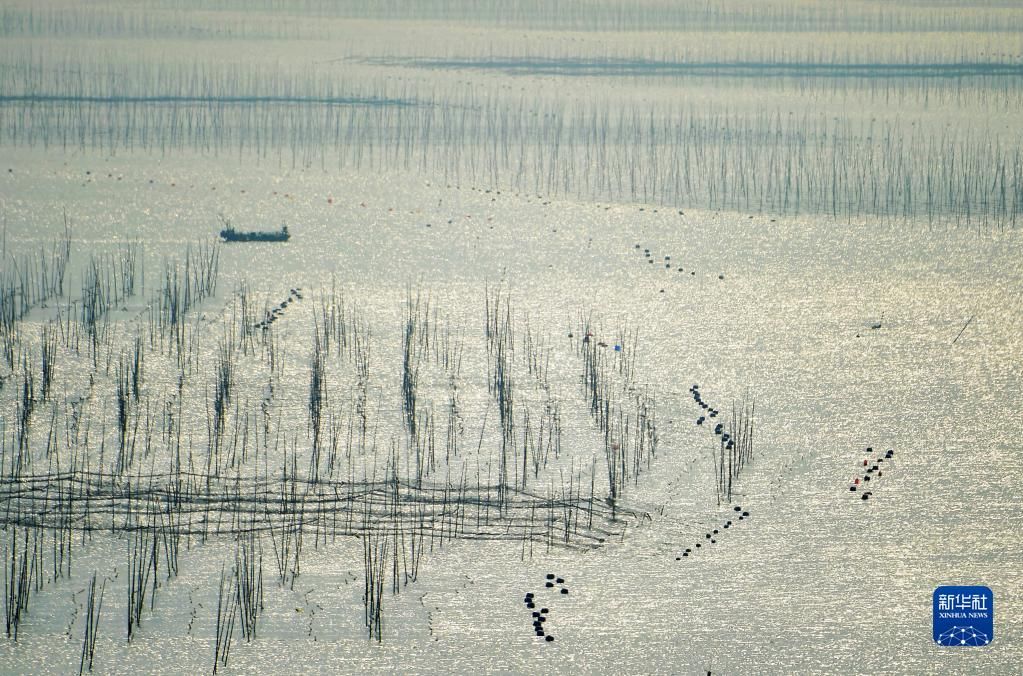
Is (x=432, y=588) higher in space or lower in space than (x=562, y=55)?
lower

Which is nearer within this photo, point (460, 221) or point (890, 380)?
point (890, 380)

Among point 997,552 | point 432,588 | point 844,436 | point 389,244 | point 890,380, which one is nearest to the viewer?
point 432,588

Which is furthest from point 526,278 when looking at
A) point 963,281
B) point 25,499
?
point 25,499

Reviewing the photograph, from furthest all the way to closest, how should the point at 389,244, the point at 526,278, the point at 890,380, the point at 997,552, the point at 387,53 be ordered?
the point at 387,53
the point at 389,244
the point at 526,278
the point at 890,380
the point at 997,552

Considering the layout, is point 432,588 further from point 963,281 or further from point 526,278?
point 963,281

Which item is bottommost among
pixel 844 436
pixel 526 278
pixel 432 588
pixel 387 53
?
pixel 432 588
